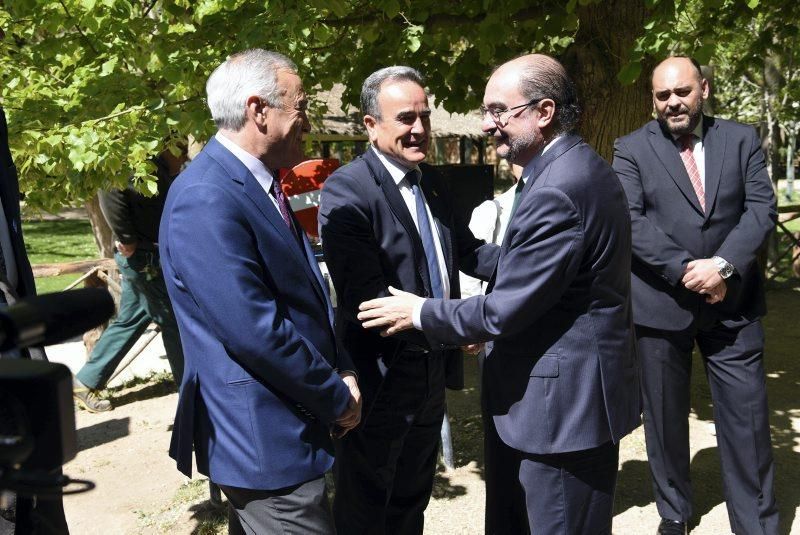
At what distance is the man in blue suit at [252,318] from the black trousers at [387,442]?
0.68 meters

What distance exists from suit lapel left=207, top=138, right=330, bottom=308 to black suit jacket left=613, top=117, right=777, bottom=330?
1.97m

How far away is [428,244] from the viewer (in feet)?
11.6

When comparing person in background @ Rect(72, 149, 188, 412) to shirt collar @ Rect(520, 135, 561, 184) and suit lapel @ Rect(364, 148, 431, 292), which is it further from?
shirt collar @ Rect(520, 135, 561, 184)

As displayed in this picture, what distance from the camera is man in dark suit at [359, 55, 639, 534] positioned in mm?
2857

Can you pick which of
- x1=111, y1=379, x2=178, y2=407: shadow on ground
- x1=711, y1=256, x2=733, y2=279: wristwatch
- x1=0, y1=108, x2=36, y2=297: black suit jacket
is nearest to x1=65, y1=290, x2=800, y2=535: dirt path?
x1=111, y1=379, x2=178, y2=407: shadow on ground

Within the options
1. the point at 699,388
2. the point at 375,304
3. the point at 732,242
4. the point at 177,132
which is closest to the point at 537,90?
the point at 375,304

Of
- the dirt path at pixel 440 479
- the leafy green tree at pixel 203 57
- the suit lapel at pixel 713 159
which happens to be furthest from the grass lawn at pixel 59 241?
the suit lapel at pixel 713 159

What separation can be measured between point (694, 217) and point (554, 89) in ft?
4.75

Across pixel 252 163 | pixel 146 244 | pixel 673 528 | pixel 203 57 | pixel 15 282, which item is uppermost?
pixel 203 57

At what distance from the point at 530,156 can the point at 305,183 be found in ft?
10.1

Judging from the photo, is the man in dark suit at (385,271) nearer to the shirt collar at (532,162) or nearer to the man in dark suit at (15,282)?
the shirt collar at (532,162)

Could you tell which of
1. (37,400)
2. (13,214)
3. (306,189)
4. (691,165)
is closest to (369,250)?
(13,214)

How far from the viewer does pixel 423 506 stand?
379 cm

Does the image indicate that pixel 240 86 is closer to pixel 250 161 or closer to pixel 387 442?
pixel 250 161
